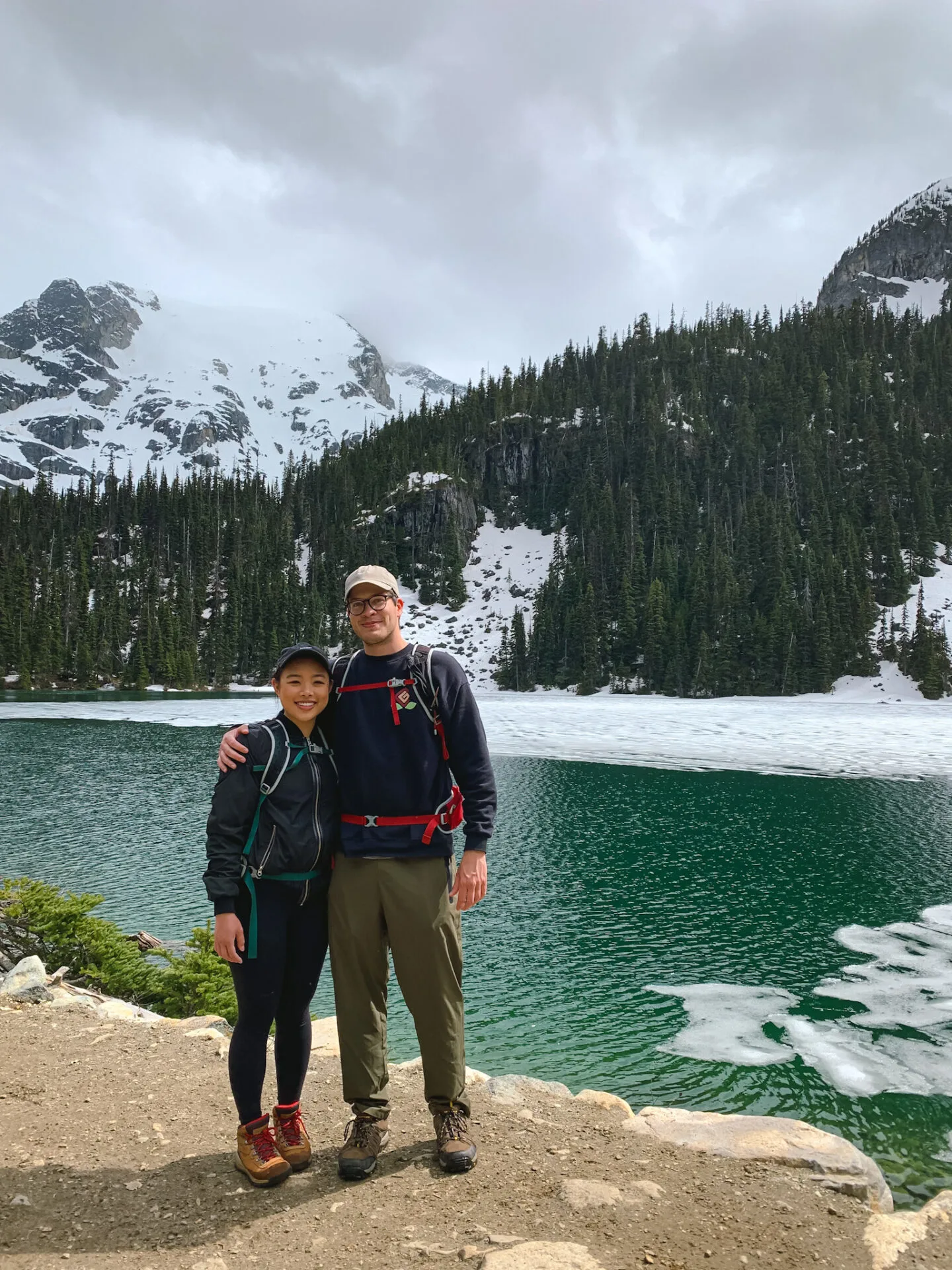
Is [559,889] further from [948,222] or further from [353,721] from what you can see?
[948,222]

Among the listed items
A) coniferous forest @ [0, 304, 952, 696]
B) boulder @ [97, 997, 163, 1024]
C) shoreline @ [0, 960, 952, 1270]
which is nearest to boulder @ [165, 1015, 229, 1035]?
boulder @ [97, 997, 163, 1024]

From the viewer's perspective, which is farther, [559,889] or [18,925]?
[559,889]

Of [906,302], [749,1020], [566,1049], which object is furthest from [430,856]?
[906,302]

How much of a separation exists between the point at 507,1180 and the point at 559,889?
1169 cm

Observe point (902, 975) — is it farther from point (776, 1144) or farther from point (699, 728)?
point (699, 728)

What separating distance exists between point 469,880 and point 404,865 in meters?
0.40

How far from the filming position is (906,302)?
18400 cm

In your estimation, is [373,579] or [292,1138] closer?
[292,1138]

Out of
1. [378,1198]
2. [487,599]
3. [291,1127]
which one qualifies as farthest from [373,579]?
[487,599]

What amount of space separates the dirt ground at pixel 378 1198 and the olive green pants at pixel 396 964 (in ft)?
1.49

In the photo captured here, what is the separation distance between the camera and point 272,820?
4.01 metres

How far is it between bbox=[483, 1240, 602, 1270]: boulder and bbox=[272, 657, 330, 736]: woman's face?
2660mm

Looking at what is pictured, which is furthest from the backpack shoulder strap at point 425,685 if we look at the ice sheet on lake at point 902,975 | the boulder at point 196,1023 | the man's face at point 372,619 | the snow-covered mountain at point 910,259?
the snow-covered mountain at point 910,259

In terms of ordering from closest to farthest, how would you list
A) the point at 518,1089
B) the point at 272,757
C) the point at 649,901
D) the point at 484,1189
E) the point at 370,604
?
the point at 484,1189, the point at 272,757, the point at 370,604, the point at 518,1089, the point at 649,901
